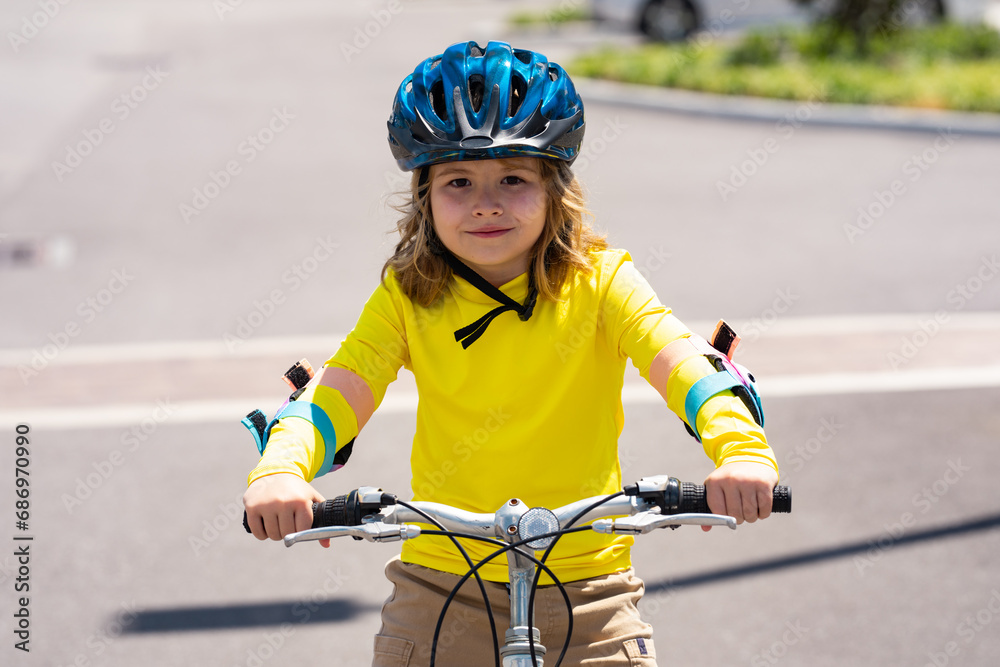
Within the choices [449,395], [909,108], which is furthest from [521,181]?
[909,108]

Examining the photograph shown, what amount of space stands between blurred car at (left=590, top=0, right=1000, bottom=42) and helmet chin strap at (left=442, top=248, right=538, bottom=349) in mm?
18465

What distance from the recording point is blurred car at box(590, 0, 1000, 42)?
20250 millimetres

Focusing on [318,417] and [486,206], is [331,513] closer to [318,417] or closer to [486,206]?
[318,417]

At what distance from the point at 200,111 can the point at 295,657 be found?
12.7m

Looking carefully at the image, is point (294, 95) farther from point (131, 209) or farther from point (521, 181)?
point (521, 181)

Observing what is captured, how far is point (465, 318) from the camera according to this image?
2824 millimetres
